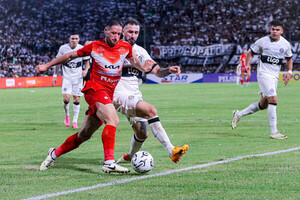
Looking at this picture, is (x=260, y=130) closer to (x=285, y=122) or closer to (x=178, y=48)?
(x=285, y=122)

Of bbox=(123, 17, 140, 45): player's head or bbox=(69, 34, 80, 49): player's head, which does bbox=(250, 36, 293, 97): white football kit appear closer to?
bbox=(123, 17, 140, 45): player's head

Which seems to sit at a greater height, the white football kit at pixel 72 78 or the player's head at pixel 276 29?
the player's head at pixel 276 29

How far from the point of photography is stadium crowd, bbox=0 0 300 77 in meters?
51.8

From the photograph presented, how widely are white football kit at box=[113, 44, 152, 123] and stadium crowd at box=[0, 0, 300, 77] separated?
43349 mm

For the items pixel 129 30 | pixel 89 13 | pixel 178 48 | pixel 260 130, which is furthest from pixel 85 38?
pixel 129 30

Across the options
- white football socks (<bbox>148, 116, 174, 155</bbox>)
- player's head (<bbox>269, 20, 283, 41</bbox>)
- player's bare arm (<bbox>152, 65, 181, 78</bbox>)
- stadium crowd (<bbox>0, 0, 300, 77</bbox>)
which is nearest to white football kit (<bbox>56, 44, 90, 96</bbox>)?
player's head (<bbox>269, 20, 283, 41</bbox>)

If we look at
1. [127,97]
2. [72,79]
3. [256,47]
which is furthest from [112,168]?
[72,79]

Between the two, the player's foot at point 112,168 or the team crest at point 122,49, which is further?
the team crest at point 122,49

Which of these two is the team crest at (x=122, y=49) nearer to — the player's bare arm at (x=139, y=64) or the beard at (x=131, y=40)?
the player's bare arm at (x=139, y=64)

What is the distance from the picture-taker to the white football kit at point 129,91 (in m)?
7.26

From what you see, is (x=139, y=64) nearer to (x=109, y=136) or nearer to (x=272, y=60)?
(x=109, y=136)

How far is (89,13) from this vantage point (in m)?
56.4

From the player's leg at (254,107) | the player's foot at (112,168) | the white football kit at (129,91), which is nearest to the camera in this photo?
the player's foot at (112,168)


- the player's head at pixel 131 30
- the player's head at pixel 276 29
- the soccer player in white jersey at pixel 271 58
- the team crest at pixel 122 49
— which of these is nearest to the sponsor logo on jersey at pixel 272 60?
the soccer player in white jersey at pixel 271 58
